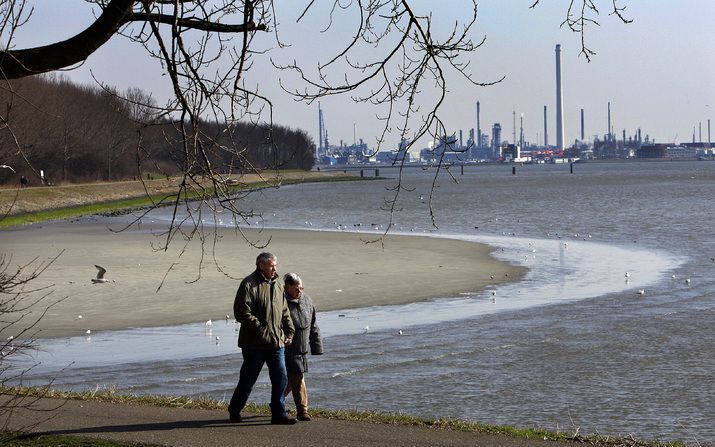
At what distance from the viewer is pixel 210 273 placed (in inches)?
1305

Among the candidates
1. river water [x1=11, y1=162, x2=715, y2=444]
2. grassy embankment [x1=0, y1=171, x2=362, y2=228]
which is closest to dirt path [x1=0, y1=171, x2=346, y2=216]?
grassy embankment [x1=0, y1=171, x2=362, y2=228]

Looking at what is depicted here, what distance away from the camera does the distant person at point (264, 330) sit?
462 inches

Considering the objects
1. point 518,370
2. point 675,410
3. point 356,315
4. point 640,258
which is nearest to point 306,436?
point 675,410

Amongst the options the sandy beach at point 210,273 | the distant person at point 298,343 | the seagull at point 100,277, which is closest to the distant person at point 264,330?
the distant person at point 298,343

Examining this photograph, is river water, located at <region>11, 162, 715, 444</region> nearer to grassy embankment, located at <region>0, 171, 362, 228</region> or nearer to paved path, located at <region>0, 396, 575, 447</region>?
paved path, located at <region>0, 396, 575, 447</region>

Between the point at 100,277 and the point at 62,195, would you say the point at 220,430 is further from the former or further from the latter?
the point at 62,195

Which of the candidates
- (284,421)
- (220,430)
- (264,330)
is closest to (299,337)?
(264,330)

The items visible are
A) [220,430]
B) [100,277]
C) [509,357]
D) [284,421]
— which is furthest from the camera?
[100,277]

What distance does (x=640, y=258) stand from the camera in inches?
1587

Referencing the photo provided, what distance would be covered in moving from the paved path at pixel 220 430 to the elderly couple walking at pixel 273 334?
0.30 metres

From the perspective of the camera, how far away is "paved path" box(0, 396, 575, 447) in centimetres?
1109

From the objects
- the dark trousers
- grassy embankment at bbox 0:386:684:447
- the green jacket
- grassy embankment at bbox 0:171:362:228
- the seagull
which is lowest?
grassy embankment at bbox 0:171:362:228

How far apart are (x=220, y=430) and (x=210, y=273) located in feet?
71.2

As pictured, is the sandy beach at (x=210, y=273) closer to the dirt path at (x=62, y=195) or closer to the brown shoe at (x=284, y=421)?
the brown shoe at (x=284, y=421)
